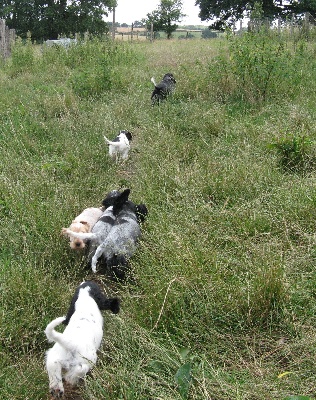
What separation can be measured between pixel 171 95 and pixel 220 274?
239 inches

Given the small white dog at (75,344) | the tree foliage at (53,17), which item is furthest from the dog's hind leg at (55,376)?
the tree foliage at (53,17)

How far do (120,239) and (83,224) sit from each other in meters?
0.53

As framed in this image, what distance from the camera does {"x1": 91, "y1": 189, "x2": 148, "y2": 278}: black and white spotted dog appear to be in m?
3.86

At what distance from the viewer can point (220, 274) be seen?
11.0 feet

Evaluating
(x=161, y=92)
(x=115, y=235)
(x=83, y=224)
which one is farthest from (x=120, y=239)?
(x=161, y=92)

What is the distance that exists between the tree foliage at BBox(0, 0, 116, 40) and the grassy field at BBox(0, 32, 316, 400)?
39.1m

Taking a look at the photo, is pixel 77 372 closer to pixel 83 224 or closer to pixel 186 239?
pixel 186 239

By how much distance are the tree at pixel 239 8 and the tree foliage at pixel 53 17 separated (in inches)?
409

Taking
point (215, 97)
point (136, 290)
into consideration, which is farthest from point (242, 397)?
point (215, 97)

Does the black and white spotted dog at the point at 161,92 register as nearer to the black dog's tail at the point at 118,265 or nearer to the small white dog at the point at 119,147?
the small white dog at the point at 119,147

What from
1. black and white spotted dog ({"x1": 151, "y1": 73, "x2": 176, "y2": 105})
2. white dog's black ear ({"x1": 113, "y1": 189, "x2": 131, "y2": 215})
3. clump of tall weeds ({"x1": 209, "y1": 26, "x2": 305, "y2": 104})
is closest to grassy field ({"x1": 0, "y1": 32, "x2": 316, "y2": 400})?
clump of tall weeds ({"x1": 209, "y1": 26, "x2": 305, "y2": 104})

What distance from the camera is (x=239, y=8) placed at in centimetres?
3847

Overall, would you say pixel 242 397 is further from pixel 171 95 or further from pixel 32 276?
pixel 171 95

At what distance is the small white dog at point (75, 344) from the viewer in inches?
104
